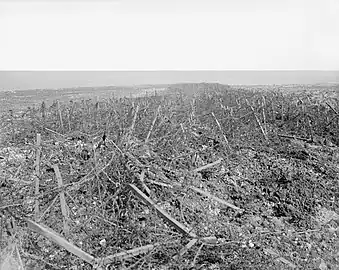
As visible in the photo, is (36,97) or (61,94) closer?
(36,97)

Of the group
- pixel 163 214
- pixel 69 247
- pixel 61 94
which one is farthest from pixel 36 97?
pixel 69 247

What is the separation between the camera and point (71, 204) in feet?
17.6

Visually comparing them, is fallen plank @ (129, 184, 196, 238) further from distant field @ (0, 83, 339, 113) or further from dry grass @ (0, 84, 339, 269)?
distant field @ (0, 83, 339, 113)

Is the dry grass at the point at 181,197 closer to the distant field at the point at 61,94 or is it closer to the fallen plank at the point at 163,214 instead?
the fallen plank at the point at 163,214

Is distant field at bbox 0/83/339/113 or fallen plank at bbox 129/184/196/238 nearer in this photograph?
fallen plank at bbox 129/184/196/238

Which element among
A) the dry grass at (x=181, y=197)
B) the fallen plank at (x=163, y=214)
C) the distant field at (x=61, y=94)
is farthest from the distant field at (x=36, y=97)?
the fallen plank at (x=163, y=214)

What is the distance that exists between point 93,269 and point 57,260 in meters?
0.58

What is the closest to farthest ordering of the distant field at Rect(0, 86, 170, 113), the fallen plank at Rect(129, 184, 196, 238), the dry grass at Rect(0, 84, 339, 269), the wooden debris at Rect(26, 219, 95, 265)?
the wooden debris at Rect(26, 219, 95, 265)
the dry grass at Rect(0, 84, 339, 269)
the fallen plank at Rect(129, 184, 196, 238)
the distant field at Rect(0, 86, 170, 113)

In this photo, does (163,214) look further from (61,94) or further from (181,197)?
(61,94)

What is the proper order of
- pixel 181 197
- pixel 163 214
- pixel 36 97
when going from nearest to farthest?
pixel 163 214 < pixel 181 197 < pixel 36 97

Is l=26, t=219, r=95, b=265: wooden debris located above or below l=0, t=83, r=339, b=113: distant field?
below

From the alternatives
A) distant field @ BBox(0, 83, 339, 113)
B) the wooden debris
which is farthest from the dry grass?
distant field @ BBox(0, 83, 339, 113)

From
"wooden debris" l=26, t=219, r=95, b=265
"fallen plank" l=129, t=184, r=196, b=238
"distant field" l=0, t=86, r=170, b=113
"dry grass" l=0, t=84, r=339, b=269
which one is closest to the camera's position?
"wooden debris" l=26, t=219, r=95, b=265

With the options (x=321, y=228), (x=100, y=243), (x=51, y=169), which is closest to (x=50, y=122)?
(x=51, y=169)
